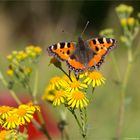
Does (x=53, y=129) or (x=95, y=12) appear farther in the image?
(x=95, y=12)

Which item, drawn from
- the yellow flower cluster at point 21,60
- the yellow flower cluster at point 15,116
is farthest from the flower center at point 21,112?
the yellow flower cluster at point 21,60

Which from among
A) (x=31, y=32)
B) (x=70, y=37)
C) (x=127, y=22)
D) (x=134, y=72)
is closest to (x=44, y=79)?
(x=70, y=37)

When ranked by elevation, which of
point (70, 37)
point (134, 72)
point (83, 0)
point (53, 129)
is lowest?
point (53, 129)

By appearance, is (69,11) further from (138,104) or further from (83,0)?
(138,104)

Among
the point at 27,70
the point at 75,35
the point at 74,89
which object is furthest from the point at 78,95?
the point at 75,35

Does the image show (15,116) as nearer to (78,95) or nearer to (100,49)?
(78,95)

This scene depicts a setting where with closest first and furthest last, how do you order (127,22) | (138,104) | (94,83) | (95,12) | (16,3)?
(94,83) < (127,22) < (138,104) < (95,12) < (16,3)

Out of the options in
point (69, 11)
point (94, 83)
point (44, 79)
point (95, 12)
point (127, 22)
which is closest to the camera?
point (94, 83)
